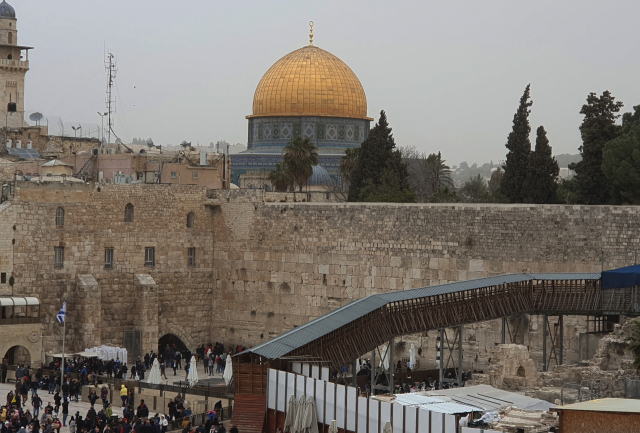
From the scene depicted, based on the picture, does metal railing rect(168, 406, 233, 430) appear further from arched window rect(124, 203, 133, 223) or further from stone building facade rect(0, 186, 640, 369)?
arched window rect(124, 203, 133, 223)

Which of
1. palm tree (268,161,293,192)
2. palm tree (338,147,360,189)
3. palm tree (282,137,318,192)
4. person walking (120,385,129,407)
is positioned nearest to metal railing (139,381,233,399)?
person walking (120,385,129,407)

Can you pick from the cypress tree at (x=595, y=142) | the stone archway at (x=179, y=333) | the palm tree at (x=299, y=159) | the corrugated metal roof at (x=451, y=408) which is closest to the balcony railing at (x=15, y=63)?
the palm tree at (x=299, y=159)

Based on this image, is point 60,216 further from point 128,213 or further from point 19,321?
point 19,321

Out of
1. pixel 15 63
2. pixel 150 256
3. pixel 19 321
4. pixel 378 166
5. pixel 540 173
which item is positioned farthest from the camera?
pixel 15 63

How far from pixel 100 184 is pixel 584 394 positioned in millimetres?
17252

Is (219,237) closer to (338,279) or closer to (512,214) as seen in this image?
(338,279)

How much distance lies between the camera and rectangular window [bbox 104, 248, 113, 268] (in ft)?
108

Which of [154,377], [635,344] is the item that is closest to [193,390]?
[154,377]

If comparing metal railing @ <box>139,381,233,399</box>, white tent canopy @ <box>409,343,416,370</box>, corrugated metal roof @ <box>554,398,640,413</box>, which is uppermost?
corrugated metal roof @ <box>554,398,640,413</box>

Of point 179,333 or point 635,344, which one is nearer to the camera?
point 635,344

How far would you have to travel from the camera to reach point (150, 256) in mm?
33656

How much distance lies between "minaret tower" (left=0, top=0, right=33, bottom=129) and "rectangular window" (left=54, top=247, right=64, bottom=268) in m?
15.9

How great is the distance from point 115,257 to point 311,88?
19148mm

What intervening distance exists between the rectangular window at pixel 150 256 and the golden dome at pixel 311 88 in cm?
1767
